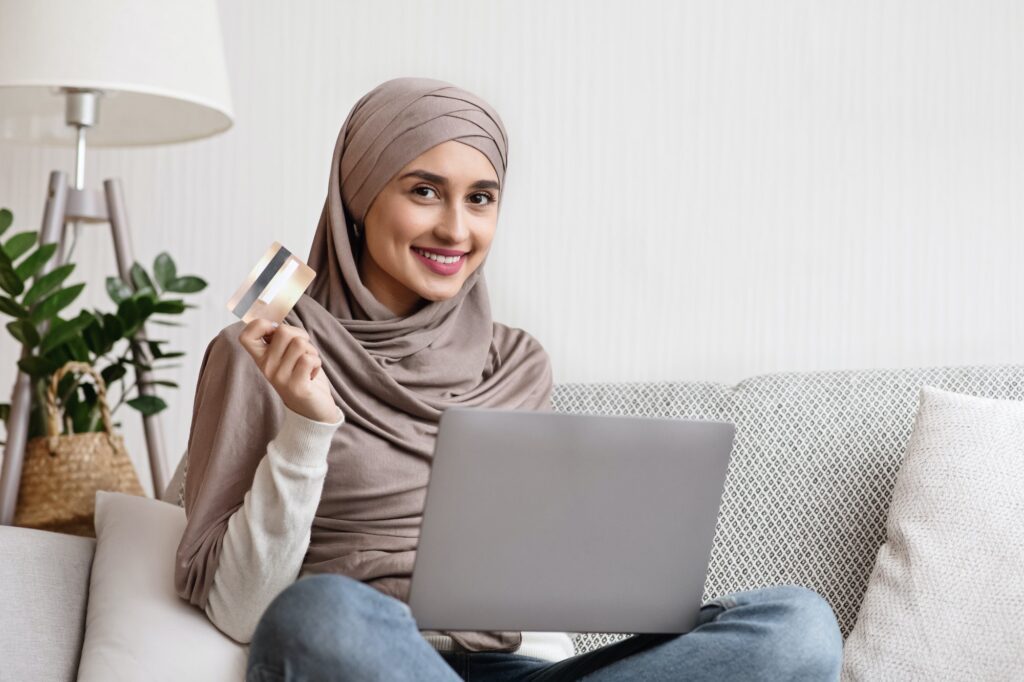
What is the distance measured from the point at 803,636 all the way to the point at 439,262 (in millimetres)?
662

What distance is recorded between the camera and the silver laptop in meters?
1.00

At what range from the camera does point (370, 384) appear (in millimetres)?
1479

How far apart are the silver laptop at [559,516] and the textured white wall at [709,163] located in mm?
1115

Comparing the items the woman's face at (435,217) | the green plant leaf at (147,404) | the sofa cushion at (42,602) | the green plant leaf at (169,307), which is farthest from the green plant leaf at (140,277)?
the woman's face at (435,217)

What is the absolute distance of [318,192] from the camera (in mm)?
2463

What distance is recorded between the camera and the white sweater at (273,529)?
1.24 meters

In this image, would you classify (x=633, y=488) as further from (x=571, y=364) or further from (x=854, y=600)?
(x=571, y=364)

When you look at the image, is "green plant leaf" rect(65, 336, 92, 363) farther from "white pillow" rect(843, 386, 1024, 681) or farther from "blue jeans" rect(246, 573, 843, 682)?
"white pillow" rect(843, 386, 1024, 681)

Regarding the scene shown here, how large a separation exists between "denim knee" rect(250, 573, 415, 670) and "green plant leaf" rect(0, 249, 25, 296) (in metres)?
1.25

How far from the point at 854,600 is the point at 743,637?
60 cm

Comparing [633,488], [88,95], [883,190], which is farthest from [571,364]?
[633,488]

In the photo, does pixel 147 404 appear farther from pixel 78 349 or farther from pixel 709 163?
pixel 709 163

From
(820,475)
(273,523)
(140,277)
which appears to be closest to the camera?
(273,523)

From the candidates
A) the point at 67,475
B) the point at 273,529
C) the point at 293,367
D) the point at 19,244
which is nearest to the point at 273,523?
the point at 273,529
